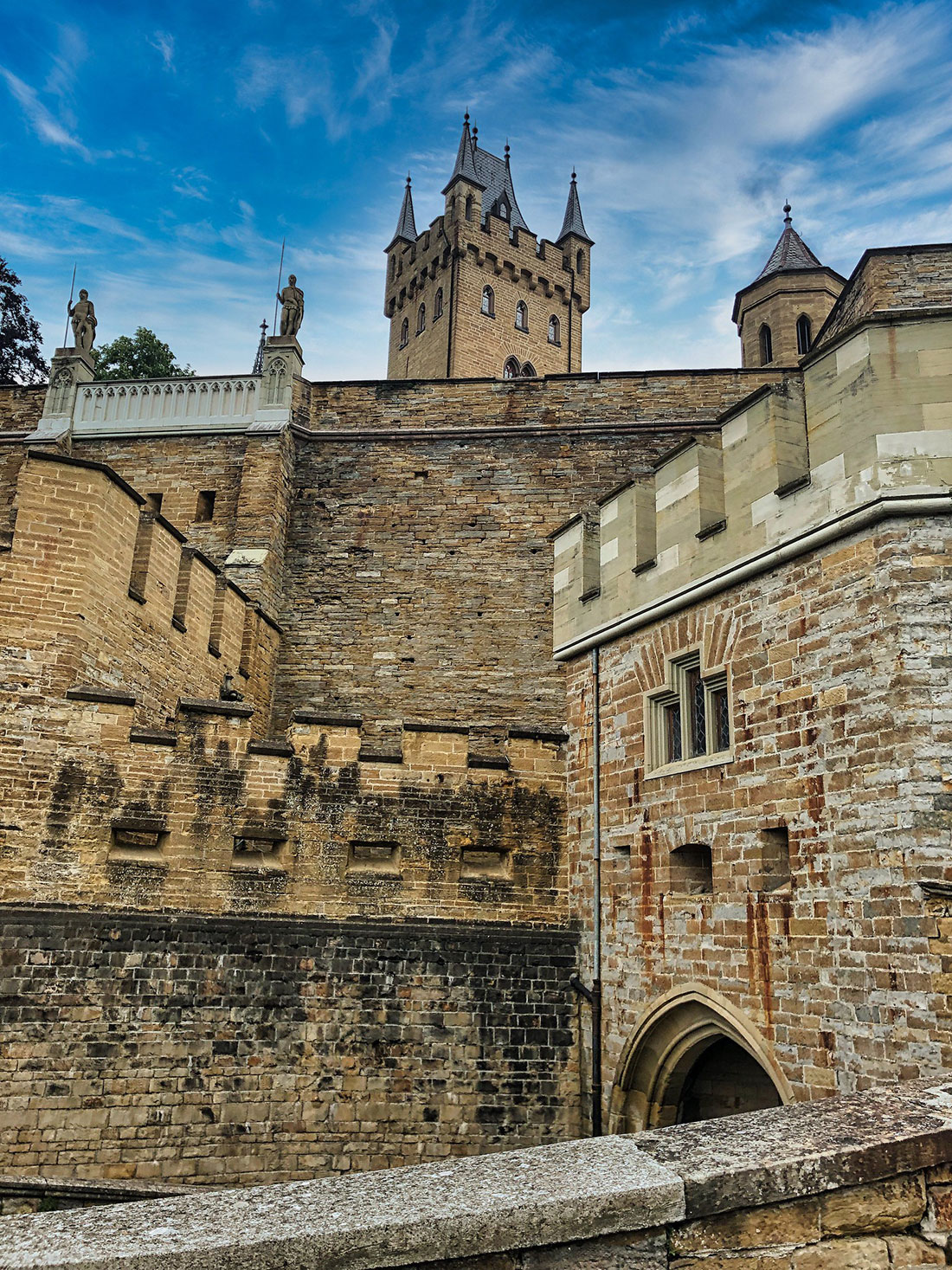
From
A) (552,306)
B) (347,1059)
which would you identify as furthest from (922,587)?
(552,306)

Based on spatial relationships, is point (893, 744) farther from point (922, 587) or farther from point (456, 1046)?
point (456, 1046)

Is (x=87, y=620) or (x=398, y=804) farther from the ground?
(x=87, y=620)

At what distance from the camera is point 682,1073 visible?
8312mm

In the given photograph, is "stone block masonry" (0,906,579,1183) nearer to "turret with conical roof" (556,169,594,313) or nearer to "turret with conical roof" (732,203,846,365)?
"turret with conical roof" (732,203,846,365)

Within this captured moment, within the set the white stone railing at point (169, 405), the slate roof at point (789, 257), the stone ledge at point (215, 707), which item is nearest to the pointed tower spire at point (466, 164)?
the slate roof at point (789, 257)

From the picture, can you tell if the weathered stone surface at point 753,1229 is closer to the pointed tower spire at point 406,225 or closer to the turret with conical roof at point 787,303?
the turret with conical roof at point 787,303

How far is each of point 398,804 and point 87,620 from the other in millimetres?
3512

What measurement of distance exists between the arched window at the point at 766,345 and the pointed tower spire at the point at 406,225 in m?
23.3

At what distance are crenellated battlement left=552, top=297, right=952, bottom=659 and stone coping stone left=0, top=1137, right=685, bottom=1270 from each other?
16.5 ft

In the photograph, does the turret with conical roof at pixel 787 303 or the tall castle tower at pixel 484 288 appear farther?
the tall castle tower at pixel 484 288

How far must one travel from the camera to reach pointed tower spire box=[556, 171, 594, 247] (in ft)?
144

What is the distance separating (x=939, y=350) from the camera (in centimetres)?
702

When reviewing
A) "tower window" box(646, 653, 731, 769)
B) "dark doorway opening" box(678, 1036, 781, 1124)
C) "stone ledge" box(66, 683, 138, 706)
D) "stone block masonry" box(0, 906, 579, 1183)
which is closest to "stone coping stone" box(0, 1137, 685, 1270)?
"tower window" box(646, 653, 731, 769)

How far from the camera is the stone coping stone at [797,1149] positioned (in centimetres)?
316
